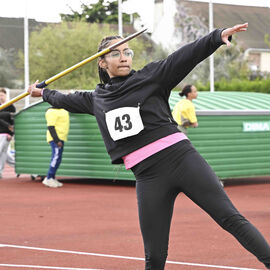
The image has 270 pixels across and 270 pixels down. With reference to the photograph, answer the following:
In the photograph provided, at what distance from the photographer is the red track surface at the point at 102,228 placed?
7.36m

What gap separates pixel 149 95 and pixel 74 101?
704mm

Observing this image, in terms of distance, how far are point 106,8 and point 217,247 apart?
5263 centimetres

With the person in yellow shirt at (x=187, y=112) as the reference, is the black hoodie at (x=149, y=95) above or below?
above

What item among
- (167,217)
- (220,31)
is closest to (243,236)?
(167,217)

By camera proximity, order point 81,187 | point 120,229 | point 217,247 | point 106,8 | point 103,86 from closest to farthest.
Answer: point 103,86 → point 217,247 → point 120,229 → point 81,187 → point 106,8

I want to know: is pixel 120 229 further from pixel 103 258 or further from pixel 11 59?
pixel 11 59

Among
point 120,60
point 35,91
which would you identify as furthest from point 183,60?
point 35,91

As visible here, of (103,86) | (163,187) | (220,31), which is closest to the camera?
(220,31)

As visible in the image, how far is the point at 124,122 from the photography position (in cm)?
502

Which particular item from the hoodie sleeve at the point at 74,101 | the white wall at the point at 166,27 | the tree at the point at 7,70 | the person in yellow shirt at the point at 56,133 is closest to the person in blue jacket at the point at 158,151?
the hoodie sleeve at the point at 74,101

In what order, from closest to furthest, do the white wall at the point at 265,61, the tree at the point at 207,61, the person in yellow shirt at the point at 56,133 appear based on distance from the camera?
1. the person in yellow shirt at the point at 56,133
2. the tree at the point at 207,61
3. the white wall at the point at 265,61

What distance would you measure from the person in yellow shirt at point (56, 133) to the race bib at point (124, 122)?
967cm

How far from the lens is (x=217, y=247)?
795cm

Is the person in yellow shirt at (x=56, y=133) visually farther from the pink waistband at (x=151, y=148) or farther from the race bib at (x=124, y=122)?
the pink waistband at (x=151, y=148)
